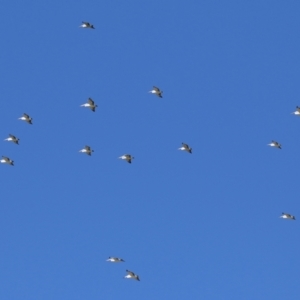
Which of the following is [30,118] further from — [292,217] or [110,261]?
[292,217]

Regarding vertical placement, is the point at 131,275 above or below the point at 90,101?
below

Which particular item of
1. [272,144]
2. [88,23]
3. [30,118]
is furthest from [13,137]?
[272,144]

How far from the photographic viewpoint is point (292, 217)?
438 feet

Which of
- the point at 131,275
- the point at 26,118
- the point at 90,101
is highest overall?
the point at 90,101

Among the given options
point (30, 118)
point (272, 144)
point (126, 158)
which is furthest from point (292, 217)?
point (30, 118)

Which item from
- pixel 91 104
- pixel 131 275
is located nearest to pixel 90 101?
pixel 91 104

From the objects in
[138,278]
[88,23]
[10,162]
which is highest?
[88,23]

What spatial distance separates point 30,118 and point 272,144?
2014 cm

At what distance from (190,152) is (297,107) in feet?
31.1

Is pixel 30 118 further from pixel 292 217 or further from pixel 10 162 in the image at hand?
pixel 292 217

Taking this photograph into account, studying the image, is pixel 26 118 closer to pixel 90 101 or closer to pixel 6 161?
pixel 6 161

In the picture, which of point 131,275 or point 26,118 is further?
point 26,118

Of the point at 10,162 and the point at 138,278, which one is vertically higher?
the point at 10,162

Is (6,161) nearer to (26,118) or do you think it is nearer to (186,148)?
(26,118)
